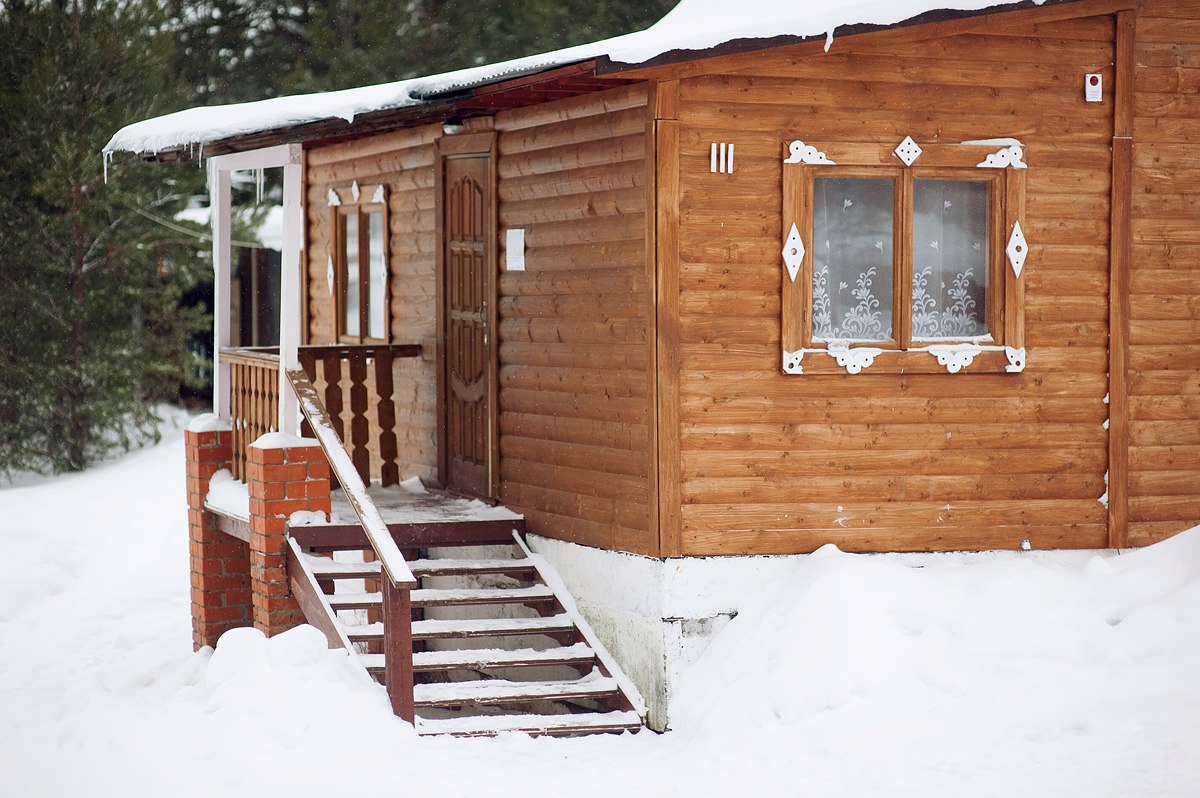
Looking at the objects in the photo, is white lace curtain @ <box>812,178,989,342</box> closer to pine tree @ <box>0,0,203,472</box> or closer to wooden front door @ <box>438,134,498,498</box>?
wooden front door @ <box>438,134,498,498</box>

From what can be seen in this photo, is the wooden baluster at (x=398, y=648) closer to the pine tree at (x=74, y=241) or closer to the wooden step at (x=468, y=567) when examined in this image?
the wooden step at (x=468, y=567)

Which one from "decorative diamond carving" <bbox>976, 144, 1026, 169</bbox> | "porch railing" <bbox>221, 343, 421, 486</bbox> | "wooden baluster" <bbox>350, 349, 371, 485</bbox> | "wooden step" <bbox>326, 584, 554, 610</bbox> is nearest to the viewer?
"decorative diamond carving" <bbox>976, 144, 1026, 169</bbox>

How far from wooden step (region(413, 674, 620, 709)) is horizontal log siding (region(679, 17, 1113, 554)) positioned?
955mm

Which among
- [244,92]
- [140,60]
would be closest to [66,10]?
[140,60]

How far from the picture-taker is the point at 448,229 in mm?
10445

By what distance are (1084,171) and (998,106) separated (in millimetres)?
668

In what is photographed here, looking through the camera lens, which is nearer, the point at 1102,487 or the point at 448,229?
the point at 1102,487

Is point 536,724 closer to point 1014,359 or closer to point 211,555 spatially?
point 1014,359

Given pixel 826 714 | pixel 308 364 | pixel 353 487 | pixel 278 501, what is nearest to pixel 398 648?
pixel 353 487

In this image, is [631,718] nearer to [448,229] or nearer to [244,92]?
[448,229]

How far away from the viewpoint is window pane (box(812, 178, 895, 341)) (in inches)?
329

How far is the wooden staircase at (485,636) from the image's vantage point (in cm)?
803

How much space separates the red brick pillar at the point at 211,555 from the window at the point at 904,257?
4.67 metres

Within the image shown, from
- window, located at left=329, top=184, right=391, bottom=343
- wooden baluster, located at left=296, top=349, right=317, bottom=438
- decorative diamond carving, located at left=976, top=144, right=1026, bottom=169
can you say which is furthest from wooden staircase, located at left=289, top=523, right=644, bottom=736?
decorative diamond carving, located at left=976, top=144, right=1026, bottom=169
